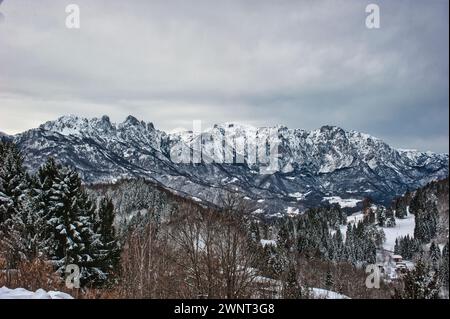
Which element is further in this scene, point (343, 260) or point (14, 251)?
point (343, 260)

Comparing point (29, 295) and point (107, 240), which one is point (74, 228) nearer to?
point (107, 240)

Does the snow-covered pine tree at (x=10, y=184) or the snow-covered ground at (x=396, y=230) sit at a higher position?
the snow-covered pine tree at (x=10, y=184)

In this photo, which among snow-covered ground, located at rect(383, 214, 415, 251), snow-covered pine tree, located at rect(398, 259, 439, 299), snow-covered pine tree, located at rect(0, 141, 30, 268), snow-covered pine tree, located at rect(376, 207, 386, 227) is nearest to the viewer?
snow-covered pine tree, located at rect(398, 259, 439, 299)

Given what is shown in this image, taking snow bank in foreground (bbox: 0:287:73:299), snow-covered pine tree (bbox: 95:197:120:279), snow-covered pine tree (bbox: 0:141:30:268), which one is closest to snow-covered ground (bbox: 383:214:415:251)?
snow-covered pine tree (bbox: 95:197:120:279)

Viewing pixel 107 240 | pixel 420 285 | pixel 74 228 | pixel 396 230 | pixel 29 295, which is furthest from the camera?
pixel 396 230

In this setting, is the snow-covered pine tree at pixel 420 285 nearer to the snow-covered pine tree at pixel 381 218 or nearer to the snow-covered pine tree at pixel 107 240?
the snow-covered pine tree at pixel 107 240

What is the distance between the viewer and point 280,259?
4781 centimetres

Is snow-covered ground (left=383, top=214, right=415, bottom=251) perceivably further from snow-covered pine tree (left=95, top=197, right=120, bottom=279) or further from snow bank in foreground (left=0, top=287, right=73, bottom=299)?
snow bank in foreground (left=0, top=287, right=73, bottom=299)

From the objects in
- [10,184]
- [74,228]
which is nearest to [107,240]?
[74,228]

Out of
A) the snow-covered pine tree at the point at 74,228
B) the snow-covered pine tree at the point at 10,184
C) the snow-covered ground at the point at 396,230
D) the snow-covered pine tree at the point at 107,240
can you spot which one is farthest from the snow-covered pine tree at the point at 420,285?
the snow-covered ground at the point at 396,230

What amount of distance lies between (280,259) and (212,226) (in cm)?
3884
